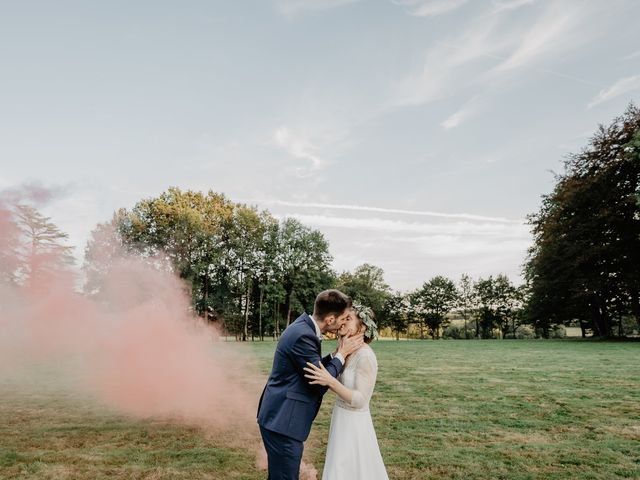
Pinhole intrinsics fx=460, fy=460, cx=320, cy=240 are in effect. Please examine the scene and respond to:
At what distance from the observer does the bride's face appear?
196 inches

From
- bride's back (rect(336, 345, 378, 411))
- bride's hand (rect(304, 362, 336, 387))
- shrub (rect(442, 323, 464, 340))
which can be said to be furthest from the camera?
shrub (rect(442, 323, 464, 340))

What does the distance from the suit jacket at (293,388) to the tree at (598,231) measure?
43.9 meters

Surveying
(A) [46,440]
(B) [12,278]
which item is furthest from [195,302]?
(A) [46,440]

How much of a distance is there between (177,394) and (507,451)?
331 inches

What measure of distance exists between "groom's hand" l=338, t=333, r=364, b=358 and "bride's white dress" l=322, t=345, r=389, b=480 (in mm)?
83

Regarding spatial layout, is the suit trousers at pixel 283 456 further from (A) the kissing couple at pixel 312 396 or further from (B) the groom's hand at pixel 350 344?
(B) the groom's hand at pixel 350 344

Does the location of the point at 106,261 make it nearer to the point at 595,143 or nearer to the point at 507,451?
the point at 507,451

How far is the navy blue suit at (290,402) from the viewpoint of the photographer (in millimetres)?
4066

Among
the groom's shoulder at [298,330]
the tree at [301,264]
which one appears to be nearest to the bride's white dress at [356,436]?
the groom's shoulder at [298,330]

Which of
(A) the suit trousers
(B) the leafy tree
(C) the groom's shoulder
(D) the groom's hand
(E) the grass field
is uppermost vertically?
(B) the leafy tree

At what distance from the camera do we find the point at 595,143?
46156 mm

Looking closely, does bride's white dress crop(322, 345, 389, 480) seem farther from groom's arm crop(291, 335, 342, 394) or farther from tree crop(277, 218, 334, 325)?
tree crop(277, 218, 334, 325)

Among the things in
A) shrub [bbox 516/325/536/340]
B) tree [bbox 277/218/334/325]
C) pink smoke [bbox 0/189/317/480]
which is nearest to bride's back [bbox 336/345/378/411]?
pink smoke [bbox 0/189/317/480]

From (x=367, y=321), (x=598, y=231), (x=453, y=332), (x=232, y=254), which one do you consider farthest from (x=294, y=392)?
(x=453, y=332)
